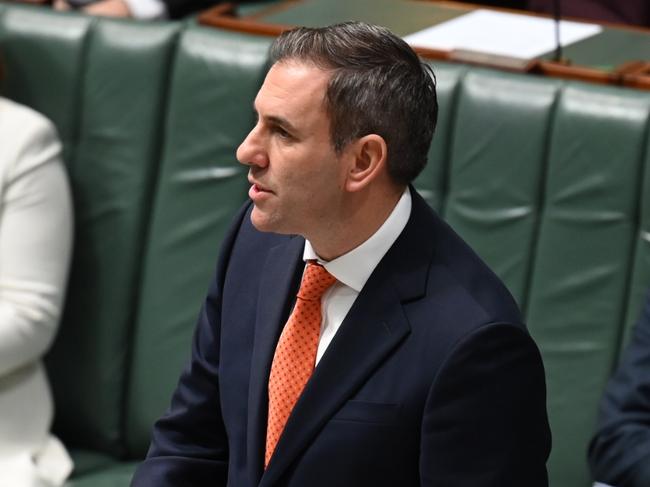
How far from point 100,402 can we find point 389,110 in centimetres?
114

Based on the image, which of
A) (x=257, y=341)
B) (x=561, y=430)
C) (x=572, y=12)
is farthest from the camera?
→ (x=572, y=12)

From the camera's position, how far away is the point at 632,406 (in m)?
1.78

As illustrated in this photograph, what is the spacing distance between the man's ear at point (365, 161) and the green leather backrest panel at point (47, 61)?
1095mm

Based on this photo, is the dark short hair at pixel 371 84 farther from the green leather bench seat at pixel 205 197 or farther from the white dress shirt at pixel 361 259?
the green leather bench seat at pixel 205 197

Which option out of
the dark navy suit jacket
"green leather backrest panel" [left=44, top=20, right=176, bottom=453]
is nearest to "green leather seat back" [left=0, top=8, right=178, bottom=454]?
"green leather backrest panel" [left=44, top=20, right=176, bottom=453]

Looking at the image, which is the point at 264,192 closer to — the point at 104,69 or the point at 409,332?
the point at 409,332

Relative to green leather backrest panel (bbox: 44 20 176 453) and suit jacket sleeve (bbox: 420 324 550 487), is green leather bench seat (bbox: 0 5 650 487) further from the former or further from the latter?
suit jacket sleeve (bbox: 420 324 550 487)

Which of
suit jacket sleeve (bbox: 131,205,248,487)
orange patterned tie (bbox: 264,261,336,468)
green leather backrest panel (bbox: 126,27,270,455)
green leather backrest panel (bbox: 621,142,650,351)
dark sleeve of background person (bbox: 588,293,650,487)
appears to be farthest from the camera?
green leather backrest panel (bbox: 126,27,270,455)

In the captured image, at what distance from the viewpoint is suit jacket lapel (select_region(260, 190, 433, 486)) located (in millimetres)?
1311

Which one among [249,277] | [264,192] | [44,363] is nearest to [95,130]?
[44,363]

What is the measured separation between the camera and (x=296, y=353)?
4.49 ft

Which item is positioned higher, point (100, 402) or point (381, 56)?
point (381, 56)

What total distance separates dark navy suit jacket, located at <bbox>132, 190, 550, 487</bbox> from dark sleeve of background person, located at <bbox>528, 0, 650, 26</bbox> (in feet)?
4.47

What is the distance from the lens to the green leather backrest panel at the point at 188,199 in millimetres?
2160
